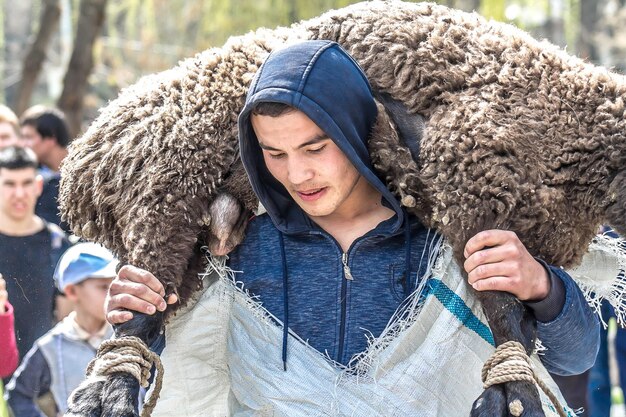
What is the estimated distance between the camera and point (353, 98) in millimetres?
2590

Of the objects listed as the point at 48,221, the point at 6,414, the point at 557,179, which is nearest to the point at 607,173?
the point at 557,179

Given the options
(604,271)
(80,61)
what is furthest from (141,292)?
(80,61)

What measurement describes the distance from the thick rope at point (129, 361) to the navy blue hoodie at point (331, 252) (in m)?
0.36

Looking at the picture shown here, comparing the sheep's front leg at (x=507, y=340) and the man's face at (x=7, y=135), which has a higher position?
the sheep's front leg at (x=507, y=340)

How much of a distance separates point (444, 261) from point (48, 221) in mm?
2821

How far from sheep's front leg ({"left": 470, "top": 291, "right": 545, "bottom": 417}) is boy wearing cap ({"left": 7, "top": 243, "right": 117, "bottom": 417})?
2180 millimetres

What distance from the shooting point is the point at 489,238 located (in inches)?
95.5

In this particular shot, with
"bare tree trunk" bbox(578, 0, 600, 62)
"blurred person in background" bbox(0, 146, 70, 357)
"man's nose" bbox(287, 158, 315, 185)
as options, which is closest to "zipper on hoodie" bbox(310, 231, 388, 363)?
"man's nose" bbox(287, 158, 315, 185)

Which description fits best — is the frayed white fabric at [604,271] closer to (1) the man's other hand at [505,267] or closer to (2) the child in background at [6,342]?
(1) the man's other hand at [505,267]

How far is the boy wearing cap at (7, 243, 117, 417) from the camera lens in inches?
165

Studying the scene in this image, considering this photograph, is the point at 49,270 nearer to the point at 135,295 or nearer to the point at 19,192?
the point at 19,192

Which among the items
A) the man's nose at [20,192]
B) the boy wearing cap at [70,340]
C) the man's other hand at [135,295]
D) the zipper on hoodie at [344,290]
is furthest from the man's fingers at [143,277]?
the man's nose at [20,192]

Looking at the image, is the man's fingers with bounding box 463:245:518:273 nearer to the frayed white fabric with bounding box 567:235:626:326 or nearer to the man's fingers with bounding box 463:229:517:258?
the man's fingers with bounding box 463:229:517:258

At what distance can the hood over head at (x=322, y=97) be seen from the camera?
253 centimetres
